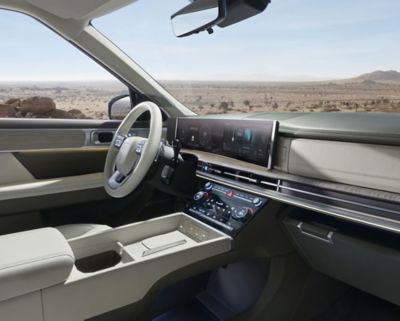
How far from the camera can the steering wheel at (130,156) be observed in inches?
62.3

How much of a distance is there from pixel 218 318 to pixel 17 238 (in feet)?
3.04

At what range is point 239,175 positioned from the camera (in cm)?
158

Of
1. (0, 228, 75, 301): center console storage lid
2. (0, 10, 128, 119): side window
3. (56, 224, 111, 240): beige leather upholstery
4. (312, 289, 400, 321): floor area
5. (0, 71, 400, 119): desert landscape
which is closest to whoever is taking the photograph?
(0, 228, 75, 301): center console storage lid

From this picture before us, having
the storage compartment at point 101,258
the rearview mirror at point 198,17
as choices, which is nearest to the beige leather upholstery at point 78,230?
the storage compartment at point 101,258

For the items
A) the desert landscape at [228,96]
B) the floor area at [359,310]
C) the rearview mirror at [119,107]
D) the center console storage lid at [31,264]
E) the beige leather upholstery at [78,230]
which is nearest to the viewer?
the center console storage lid at [31,264]

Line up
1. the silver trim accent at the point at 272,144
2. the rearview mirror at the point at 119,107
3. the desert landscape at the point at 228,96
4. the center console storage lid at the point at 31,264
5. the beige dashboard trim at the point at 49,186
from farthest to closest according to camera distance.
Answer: the rearview mirror at the point at 119,107, the beige dashboard trim at the point at 49,186, the desert landscape at the point at 228,96, the silver trim accent at the point at 272,144, the center console storage lid at the point at 31,264

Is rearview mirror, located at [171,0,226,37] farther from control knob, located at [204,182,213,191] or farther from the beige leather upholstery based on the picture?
the beige leather upholstery

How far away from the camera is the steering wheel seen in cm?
158

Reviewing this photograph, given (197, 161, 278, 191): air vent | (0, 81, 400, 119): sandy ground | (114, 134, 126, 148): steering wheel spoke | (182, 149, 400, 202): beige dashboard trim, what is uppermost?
(0, 81, 400, 119): sandy ground

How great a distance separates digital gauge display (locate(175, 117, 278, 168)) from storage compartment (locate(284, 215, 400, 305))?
11.7 inches

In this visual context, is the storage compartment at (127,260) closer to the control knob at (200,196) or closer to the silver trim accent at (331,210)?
the control knob at (200,196)

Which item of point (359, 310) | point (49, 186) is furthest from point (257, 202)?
point (49, 186)

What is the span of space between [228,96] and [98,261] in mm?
1194

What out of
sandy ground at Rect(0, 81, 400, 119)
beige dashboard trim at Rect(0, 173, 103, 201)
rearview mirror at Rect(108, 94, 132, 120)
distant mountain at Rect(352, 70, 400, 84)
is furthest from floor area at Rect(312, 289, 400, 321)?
rearview mirror at Rect(108, 94, 132, 120)
